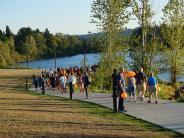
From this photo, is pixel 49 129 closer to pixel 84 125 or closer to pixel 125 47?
pixel 84 125

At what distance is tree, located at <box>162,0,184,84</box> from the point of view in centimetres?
Answer: 5200

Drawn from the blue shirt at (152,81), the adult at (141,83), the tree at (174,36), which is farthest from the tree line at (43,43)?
the blue shirt at (152,81)

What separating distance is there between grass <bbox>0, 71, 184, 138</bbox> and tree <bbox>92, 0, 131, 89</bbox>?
18.2 m

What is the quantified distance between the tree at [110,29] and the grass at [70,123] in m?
18.2

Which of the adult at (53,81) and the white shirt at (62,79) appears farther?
the adult at (53,81)

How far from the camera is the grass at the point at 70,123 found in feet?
51.4

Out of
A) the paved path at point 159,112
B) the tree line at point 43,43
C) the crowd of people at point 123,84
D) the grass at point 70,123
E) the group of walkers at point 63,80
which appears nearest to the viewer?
the grass at point 70,123

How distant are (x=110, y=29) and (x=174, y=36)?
12987 millimetres

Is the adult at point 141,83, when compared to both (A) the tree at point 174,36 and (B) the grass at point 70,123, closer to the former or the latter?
(B) the grass at point 70,123

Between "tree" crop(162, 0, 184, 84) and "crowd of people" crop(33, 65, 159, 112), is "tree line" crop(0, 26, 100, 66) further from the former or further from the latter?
"crowd of people" crop(33, 65, 159, 112)

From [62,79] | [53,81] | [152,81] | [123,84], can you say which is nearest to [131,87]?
[152,81]

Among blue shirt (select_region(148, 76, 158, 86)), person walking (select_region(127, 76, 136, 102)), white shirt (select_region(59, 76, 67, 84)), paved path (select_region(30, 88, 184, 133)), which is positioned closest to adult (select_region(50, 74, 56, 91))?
white shirt (select_region(59, 76, 67, 84))

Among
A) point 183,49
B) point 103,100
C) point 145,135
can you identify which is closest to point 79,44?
point 183,49

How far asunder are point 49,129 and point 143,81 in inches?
404
